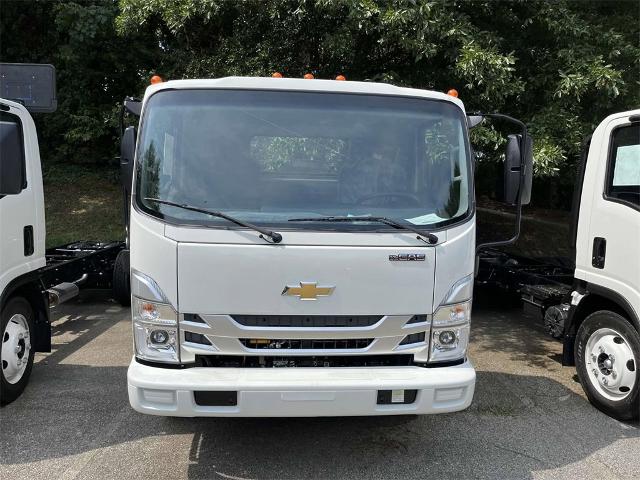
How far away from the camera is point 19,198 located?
13.9 ft

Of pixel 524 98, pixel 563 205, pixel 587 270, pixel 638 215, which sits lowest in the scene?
pixel 563 205

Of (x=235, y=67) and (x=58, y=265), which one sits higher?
(x=235, y=67)

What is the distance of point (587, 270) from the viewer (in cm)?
437

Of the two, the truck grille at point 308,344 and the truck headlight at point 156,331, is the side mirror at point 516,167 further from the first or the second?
the truck headlight at point 156,331

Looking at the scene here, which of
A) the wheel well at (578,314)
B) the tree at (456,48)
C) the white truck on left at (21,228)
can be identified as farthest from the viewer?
the tree at (456,48)

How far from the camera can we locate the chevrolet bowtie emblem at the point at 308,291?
295cm

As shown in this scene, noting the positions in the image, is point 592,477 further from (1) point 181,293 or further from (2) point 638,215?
(1) point 181,293

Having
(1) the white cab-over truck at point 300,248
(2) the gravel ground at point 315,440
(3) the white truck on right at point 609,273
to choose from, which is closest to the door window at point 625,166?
(3) the white truck on right at point 609,273

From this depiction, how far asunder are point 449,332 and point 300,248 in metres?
1.02

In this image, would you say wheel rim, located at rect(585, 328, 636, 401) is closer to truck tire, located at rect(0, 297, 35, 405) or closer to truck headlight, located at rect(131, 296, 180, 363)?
Answer: truck headlight, located at rect(131, 296, 180, 363)

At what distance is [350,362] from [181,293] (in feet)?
3.40

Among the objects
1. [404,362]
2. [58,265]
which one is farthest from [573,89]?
[58,265]

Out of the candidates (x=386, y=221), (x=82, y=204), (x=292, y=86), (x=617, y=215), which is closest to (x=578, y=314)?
(x=617, y=215)

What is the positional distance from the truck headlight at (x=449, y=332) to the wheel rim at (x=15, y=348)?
3206 millimetres
